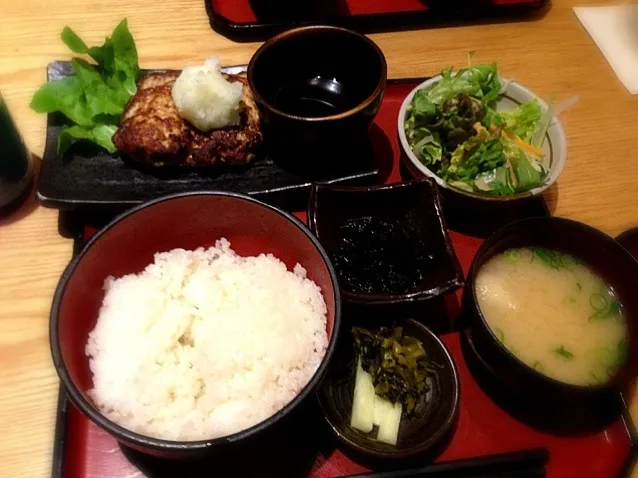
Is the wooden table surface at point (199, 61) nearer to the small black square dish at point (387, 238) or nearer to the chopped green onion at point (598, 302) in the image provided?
the chopped green onion at point (598, 302)

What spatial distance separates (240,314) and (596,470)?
1.11 meters

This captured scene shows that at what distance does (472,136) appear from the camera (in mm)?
2275

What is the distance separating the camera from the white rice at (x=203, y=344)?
4.89 ft

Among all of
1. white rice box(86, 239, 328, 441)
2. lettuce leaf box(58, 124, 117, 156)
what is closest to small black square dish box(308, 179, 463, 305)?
white rice box(86, 239, 328, 441)

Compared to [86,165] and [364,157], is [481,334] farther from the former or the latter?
[86,165]

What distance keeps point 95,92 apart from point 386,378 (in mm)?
1579

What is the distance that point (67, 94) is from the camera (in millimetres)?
2229

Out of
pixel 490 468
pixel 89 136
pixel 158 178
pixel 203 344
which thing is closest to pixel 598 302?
pixel 490 468

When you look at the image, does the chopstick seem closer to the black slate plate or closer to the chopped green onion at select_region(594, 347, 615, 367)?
the chopped green onion at select_region(594, 347, 615, 367)

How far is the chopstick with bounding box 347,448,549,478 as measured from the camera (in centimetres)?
151

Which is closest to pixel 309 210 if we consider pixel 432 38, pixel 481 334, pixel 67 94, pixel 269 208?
pixel 269 208

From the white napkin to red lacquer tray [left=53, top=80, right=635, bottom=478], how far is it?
173 centimetres

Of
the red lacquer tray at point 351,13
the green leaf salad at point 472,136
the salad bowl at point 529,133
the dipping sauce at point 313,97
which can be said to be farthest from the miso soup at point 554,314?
the red lacquer tray at point 351,13

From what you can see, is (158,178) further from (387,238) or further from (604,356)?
(604,356)
